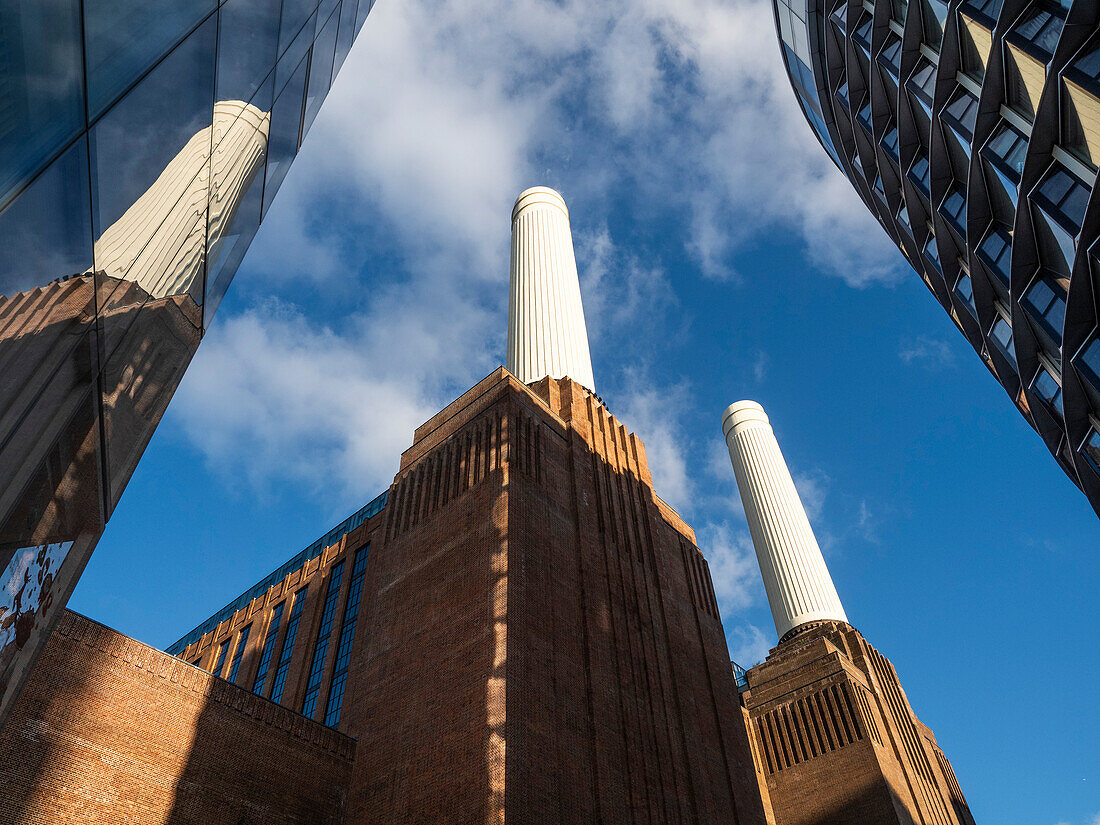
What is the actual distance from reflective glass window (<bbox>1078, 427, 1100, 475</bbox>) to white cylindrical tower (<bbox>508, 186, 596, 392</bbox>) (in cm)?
2527

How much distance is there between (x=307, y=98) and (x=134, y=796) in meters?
18.5

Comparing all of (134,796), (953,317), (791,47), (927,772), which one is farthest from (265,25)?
(927,772)

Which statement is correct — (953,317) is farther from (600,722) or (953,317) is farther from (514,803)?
(514,803)

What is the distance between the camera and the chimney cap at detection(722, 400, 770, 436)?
251ft

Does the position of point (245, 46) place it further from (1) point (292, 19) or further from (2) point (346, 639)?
(2) point (346, 639)

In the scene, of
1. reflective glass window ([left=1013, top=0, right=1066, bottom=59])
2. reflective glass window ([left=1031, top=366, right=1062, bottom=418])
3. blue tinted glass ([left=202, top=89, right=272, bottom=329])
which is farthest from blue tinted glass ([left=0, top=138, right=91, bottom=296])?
reflective glass window ([left=1031, top=366, right=1062, bottom=418])

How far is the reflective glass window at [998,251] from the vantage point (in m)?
20.8

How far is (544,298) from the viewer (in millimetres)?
46938

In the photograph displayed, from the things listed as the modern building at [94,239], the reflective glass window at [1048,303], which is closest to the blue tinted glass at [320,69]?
the modern building at [94,239]

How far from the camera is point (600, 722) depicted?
24.4 metres

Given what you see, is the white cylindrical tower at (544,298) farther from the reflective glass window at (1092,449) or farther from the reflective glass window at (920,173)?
the reflective glass window at (1092,449)

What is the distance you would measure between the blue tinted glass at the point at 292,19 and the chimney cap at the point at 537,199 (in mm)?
47309

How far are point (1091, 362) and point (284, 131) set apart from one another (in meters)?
18.3

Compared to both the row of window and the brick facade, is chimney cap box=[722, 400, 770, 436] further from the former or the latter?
the row of window
